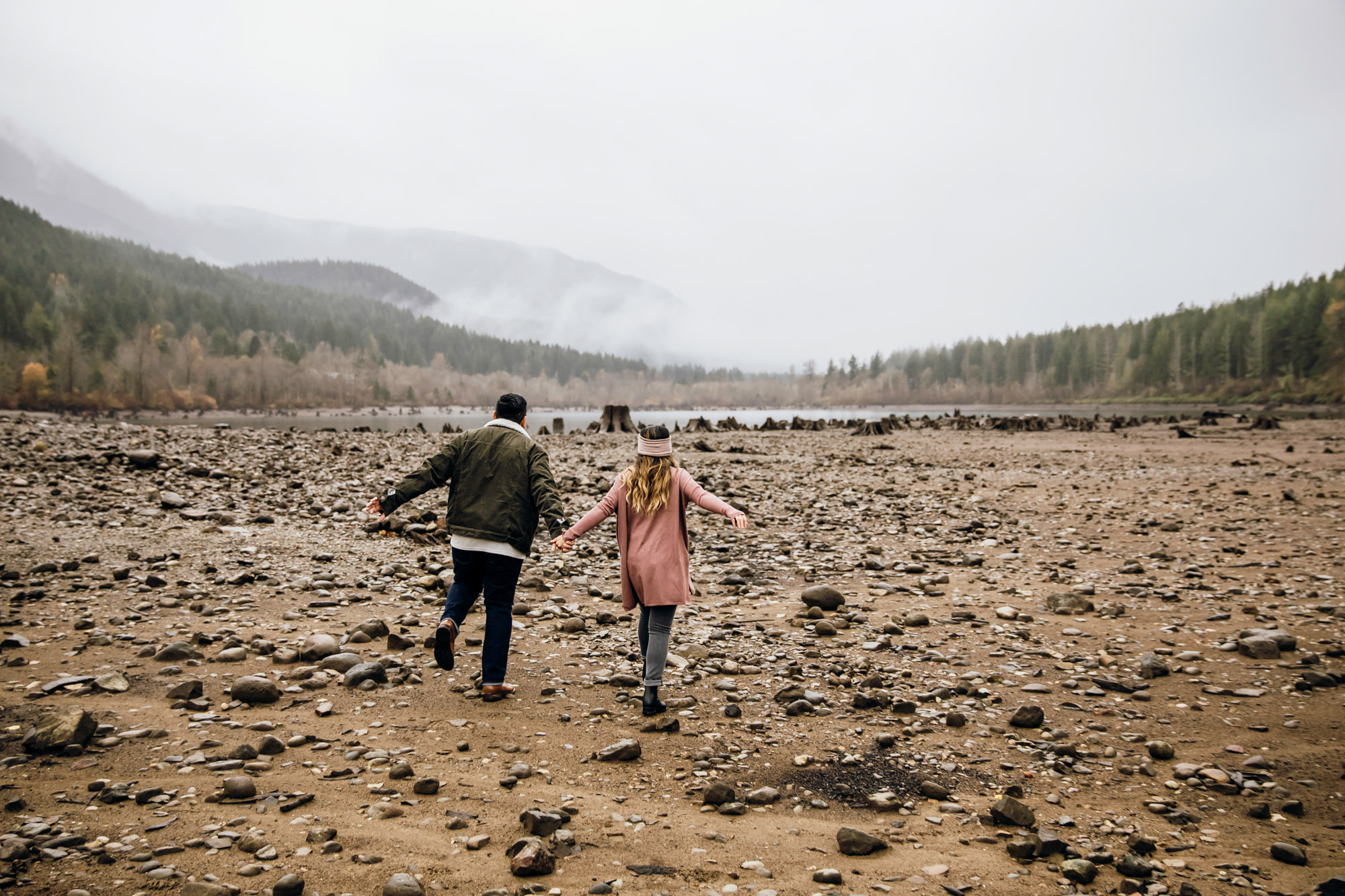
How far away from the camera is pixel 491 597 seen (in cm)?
620

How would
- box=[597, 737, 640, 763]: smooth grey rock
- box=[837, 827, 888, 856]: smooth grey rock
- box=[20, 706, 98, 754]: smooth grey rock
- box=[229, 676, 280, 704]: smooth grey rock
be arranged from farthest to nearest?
box=[229, 676, 280, 704]: smooth grey rock < box=[597, 737, 640, 763]: smooth grey rock < box=[20, 706, 98, 754]: smooth grey rock < box=[837, 827, 888, 856]: smooth grey rock

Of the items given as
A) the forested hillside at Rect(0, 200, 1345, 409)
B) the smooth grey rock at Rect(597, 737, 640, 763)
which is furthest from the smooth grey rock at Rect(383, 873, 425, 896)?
the forested hillside at Rect(0, 200, 1345, 409)

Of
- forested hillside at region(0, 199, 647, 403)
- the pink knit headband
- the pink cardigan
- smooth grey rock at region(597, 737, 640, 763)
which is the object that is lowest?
smooth grey rock at region(597, 737, 640, 763)

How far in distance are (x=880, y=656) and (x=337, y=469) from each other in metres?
16.5

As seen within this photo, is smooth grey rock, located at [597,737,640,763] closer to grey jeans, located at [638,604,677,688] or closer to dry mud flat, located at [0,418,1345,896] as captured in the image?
dry mud flat, located at [0,418,1345,896]

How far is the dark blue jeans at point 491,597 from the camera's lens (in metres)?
6.11

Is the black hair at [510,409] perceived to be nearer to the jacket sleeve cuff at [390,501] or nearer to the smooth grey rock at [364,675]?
the jacket sleeve cuff at [390,501]

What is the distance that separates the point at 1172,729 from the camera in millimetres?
5414

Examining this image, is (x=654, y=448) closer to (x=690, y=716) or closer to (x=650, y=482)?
(x=650, y=482)

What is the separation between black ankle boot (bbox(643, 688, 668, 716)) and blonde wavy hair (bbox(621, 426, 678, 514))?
1.57m

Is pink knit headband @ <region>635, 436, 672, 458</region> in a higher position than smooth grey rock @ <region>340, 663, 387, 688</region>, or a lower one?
higher

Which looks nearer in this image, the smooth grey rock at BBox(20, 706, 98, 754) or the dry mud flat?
the dry mud flat

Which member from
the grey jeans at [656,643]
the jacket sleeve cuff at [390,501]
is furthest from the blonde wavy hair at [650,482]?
the jacket sleeve cuff at [390,501]

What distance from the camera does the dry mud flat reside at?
3.66 metres
